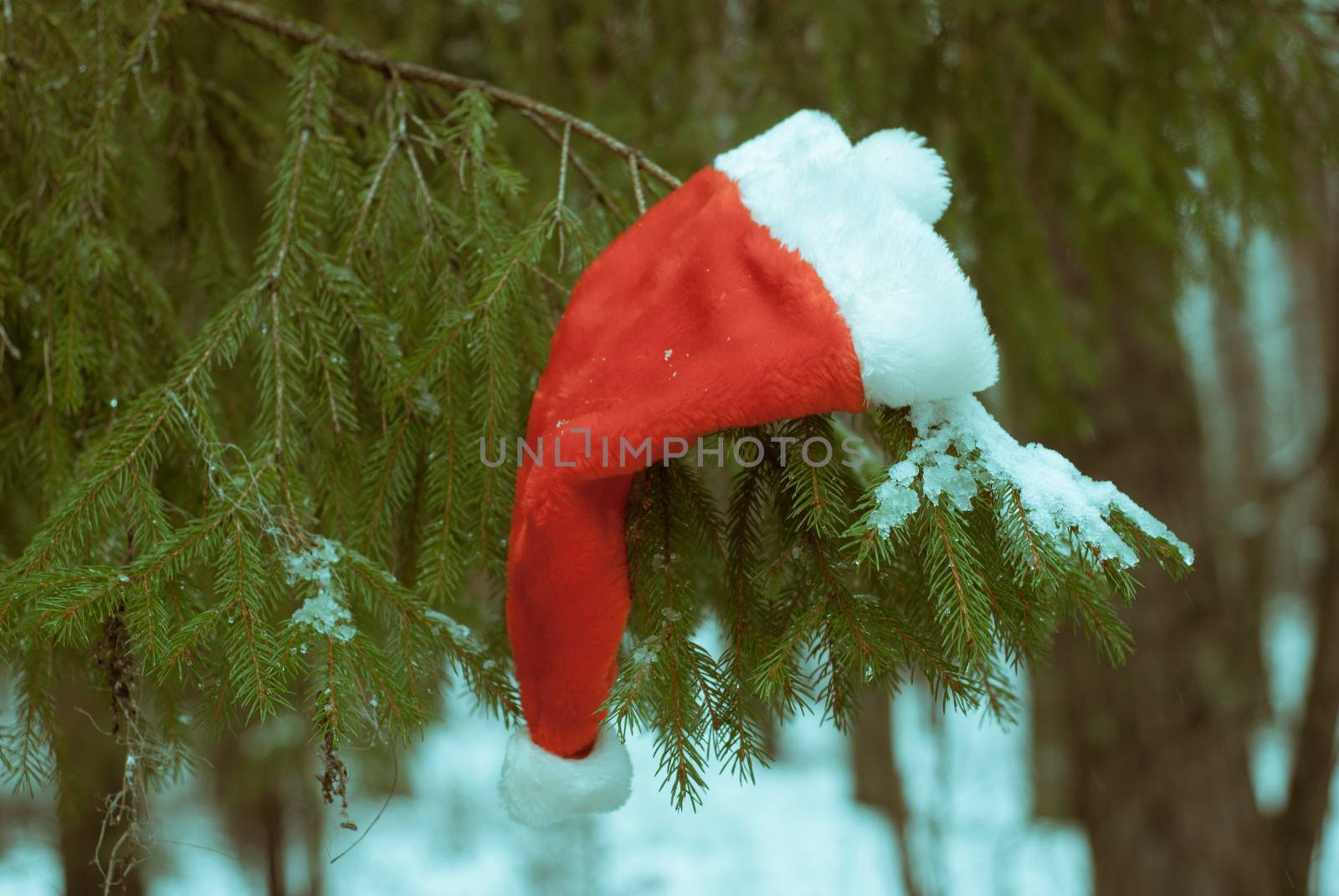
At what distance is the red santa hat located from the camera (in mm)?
942

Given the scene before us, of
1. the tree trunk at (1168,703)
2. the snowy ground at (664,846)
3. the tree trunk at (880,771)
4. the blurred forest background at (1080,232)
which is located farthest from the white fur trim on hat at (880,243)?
the snowy ground at (664,846)

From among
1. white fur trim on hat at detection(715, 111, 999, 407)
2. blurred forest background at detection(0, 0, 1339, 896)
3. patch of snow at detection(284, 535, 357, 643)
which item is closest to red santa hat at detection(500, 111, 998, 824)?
white fur trim on hat at detection(715, 111, 999, 407)

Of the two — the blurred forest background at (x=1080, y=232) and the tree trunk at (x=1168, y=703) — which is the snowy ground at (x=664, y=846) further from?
the tree trunk at (x=1168, y=703)

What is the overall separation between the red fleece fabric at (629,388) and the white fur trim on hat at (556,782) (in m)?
0.02

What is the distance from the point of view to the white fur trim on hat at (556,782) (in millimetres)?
1155

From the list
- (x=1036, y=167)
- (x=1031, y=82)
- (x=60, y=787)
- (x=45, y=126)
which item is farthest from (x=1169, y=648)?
(x=45, y=126)

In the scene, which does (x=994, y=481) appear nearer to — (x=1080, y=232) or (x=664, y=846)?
(x=1080, y=232)

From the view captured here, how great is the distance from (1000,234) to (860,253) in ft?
4.10

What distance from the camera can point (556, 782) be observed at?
1.16 m

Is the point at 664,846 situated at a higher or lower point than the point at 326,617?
lower

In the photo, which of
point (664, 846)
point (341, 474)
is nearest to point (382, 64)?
point (341, 474)

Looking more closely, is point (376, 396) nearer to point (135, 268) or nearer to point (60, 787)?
point (135, 268)

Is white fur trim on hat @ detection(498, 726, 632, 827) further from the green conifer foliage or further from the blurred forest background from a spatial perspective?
the blurred forest background

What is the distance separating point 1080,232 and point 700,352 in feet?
5.15
